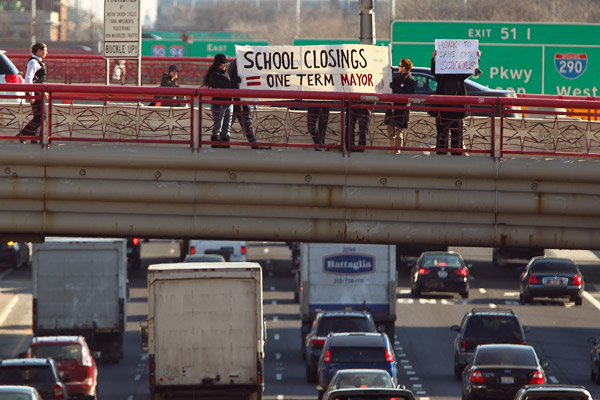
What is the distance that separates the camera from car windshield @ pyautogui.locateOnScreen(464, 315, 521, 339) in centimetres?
3422

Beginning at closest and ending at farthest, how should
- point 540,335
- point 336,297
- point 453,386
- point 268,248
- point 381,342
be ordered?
1. point 381,342
2. point 453,386
3. point 336,297
4. point 540,335
5. point 268,248

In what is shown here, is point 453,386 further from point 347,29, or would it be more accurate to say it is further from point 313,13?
point 313,13

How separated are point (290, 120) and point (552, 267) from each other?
29910mm

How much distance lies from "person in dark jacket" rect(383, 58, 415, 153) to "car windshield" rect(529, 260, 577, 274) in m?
28.4

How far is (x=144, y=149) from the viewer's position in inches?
708

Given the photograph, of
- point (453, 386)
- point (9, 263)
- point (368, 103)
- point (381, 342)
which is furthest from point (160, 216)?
point (9, 263)

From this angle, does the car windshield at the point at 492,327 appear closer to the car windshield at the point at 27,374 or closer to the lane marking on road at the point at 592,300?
the car windshield at the point at 27,374

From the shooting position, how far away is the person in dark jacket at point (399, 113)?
750 inches

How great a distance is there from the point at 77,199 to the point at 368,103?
4.62 m

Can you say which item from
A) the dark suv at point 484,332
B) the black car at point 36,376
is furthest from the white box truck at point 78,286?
the dark suv at point 484,332

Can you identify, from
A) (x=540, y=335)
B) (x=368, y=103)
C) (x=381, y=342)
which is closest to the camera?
(x=368, y=103)

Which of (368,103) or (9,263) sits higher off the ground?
(368,103)

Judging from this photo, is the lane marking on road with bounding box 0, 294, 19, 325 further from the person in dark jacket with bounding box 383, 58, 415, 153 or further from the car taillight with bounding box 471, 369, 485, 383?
the person in dark jacket with bounding box 383, 58, 415, 153

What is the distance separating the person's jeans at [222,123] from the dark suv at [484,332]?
16.7 metres
